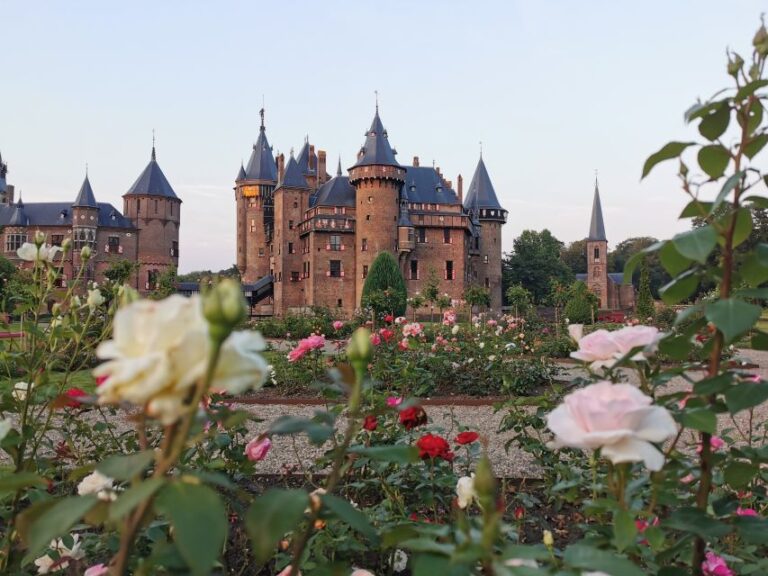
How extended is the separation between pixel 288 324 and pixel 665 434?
17.8 metres

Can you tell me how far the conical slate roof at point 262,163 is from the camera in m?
42.4

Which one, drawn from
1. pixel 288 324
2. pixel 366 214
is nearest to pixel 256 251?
pixel 366 214

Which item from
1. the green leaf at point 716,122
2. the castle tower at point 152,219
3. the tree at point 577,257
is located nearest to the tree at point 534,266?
the tree at point 577,257

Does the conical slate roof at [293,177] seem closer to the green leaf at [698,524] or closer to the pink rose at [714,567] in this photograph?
the pink rose at [714,567]

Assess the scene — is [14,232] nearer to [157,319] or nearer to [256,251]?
[256,251]

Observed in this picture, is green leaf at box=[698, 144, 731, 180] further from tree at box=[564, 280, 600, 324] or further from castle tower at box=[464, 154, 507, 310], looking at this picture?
castle tower at box=[464, 154, 507, 310]

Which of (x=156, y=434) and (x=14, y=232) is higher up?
(x=14, y=232)

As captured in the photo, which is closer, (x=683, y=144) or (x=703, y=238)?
(x=703, y=238)

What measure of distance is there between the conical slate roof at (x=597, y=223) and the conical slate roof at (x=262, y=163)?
2453cm

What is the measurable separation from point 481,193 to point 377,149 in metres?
10.1

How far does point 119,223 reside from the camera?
142 feet

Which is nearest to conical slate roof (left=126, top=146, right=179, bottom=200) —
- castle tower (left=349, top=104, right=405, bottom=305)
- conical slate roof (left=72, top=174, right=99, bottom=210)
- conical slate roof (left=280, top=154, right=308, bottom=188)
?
conical slate roof (left=72, top=174, right=99, bottom=210)

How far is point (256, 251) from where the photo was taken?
41.7m

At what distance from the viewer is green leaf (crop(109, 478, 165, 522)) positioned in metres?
0.54
